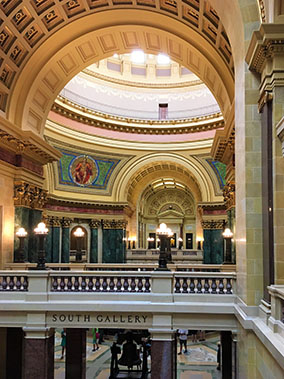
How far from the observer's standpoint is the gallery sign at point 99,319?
1006 cm

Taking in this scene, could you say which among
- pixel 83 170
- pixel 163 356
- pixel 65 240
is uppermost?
pixel 83 170

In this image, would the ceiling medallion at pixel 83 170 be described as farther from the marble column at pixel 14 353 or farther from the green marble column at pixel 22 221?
the marble column at pixel 14 353

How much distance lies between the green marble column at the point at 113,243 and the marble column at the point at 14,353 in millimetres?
15775

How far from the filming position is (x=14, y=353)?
515 inches

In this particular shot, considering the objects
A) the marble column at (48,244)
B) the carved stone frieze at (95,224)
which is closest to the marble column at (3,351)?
the marble column at (48,244)

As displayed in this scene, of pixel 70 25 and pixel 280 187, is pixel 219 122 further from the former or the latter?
pixel 280 187

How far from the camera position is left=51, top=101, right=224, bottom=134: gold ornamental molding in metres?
26.9

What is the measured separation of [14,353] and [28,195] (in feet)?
18.9

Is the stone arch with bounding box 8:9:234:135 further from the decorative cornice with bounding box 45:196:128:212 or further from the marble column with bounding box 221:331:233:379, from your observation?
the decorative cornice with bounding box 45:196:128:212

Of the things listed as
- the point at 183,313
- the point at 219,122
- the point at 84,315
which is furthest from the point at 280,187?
the point at 219,122

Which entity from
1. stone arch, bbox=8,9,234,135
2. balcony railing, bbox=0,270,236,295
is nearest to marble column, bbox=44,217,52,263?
stone arch, bbox=8,9,234,135

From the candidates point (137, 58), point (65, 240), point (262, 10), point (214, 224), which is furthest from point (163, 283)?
point (137, 58)

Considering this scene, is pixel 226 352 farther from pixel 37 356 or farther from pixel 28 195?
pixel 28 195

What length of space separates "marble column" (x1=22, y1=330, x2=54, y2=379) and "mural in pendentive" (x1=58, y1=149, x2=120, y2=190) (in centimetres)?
1666
